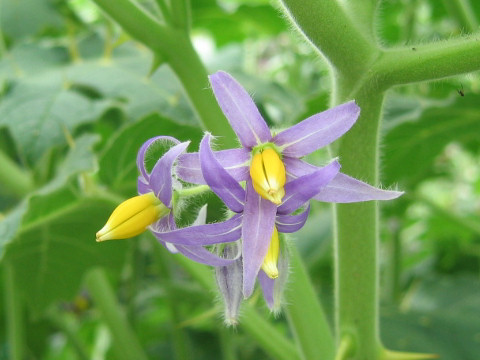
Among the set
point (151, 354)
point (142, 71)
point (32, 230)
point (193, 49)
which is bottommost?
point (151, 354)

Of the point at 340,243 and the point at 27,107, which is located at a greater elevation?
the point at 27,107

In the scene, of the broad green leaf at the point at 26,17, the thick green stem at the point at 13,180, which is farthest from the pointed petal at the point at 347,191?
the broad green leaf at the point at 26,17

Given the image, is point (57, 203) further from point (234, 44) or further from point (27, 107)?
point (234, 44)

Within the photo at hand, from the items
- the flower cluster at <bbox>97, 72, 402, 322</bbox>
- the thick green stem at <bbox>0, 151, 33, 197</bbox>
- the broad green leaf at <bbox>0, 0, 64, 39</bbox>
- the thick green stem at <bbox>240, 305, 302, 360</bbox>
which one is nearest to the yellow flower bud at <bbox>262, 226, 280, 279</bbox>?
the flower cluster at <bbox>97, 72, 402, 322</bbox>

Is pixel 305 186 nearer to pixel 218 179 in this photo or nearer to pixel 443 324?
pixel 218 179

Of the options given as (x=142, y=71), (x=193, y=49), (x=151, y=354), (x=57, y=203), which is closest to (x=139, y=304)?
(x=151, y=354)

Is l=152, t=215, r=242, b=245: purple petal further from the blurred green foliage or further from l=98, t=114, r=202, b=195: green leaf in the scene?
l=98, t=114, r=202, b=195: green leaf
